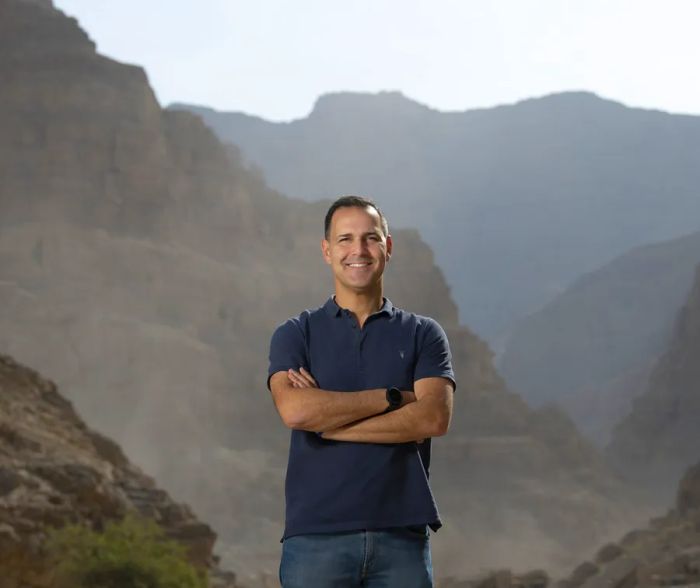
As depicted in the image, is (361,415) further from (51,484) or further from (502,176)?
(502,176)

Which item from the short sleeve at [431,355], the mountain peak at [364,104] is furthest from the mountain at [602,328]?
the short sleeve at [431,355]

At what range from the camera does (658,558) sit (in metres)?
22.2

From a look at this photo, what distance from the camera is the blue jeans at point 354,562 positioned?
2.62 metres

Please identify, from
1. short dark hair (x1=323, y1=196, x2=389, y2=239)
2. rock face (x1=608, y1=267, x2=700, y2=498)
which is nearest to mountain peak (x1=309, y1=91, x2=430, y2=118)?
rock face (x1=608, y1=267, x2=700, y2=498)

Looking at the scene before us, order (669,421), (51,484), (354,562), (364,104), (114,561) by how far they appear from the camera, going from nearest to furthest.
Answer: (354,562), (114,561), (51,484), (669,421), (364,104)

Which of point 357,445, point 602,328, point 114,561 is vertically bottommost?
point 357,445

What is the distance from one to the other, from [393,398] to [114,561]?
1096 centimetres

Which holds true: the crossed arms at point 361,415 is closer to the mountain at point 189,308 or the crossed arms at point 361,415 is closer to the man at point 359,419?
the man at point 359,419

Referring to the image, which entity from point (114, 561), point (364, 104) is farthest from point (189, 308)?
point (364, 104)

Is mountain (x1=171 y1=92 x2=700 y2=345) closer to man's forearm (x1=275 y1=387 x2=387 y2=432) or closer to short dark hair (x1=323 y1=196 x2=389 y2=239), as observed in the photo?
short dark hair (x1=323 y1=196 x2=389 y2=239)

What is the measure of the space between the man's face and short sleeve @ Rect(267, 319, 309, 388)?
17 cm

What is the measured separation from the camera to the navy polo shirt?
266cm

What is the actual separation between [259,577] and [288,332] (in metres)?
29.6

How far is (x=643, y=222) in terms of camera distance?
123312 mm
